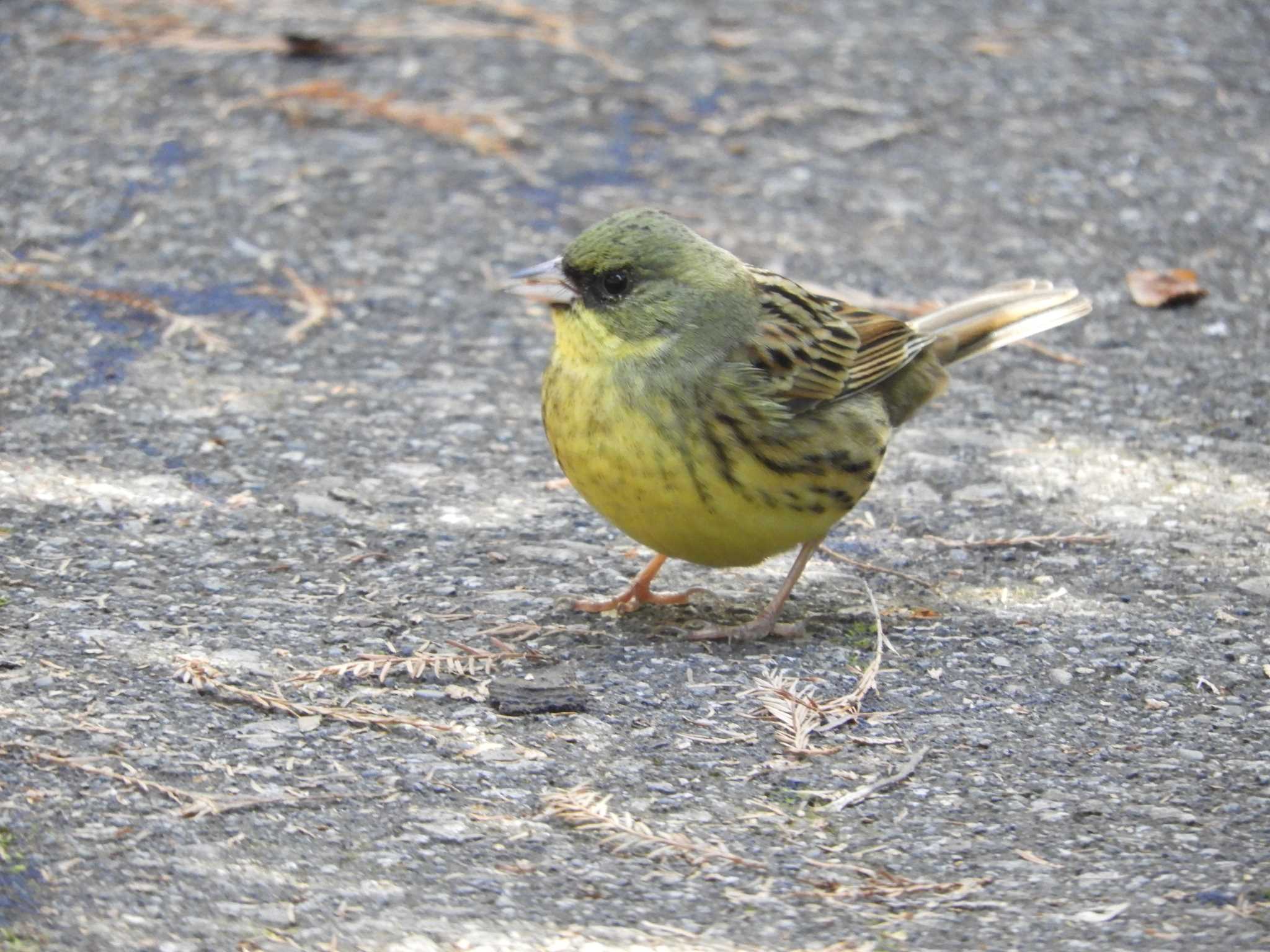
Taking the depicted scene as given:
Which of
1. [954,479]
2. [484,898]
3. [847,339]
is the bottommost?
[954,479]

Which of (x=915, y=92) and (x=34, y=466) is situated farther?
(x=915, y=92)

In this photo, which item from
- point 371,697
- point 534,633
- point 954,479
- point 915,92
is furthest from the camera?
point 915,92

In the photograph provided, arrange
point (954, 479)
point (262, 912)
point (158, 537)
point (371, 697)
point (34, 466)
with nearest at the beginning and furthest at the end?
point (262, 912), point (371, 697), point (158, 537), point (34, 466), point (954, 479)

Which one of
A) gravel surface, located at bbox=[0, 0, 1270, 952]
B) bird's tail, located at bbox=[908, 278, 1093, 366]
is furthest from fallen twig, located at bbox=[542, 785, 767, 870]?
bird's tail, located at bbox=[908, 278, 1093, 366]

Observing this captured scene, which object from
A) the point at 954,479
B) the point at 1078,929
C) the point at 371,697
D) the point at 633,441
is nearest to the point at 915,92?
the point at 954,479

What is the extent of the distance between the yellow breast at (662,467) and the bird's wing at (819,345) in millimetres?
223

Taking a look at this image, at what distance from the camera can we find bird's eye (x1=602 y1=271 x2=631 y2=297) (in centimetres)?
484

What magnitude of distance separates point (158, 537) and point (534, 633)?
4.28 ft

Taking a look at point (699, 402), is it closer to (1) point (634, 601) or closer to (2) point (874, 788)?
(1) point (634, 601)

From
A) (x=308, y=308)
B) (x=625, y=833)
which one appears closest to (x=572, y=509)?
(x=308, y=308)

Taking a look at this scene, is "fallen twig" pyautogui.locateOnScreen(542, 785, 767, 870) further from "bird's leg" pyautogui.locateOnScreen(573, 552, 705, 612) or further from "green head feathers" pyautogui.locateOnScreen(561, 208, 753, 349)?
"green head feathers" pyautogui.locateOnScreen(561, 208, 753, 349)

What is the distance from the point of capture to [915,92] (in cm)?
898

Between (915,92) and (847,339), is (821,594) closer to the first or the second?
(847,339)

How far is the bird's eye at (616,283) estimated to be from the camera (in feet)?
15.9
